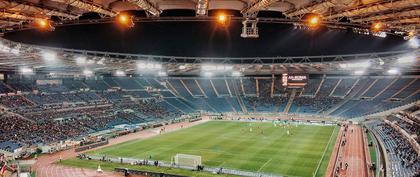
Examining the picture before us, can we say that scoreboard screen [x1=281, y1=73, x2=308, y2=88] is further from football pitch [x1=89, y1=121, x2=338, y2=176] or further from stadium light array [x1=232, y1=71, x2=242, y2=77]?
stadium light array [x1=232, y1=71, x2=242, y2=77]

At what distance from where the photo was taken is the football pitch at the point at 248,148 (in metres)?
34.8

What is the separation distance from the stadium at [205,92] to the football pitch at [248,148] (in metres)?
0.21

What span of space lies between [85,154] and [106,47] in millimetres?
22994

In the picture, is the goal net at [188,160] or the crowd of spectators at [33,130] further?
the crowd of spectators at [33,130]

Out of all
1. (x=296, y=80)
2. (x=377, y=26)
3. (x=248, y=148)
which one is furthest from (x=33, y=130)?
(x=296, y=80)

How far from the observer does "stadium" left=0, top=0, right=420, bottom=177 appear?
1870 centimetres

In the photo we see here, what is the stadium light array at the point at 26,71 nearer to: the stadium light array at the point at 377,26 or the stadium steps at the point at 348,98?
the stadium light array at the point at 377,26

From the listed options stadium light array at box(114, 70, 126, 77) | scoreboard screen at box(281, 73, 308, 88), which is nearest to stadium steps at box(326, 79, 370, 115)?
scoreboard screen at box(281, 73, 308, 88)

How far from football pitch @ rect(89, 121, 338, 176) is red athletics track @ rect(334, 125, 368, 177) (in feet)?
5.62

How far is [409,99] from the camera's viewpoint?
2650 inches

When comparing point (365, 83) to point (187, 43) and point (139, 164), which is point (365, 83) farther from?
point (139, 164)

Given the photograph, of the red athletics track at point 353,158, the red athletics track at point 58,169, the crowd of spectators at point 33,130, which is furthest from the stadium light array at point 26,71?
the red athletics track at point 353,158

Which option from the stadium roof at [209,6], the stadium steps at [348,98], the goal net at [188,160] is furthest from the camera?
the stadium steps at [348,98]

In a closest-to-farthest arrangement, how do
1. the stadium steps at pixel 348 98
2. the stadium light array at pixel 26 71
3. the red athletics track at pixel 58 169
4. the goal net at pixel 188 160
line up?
1. the red athletics track at pixel 58 169
2. the goal net at pixel 188 160
3. the stadium light array at pixel 26 71
4. the stadium steps at pixel 348 98
